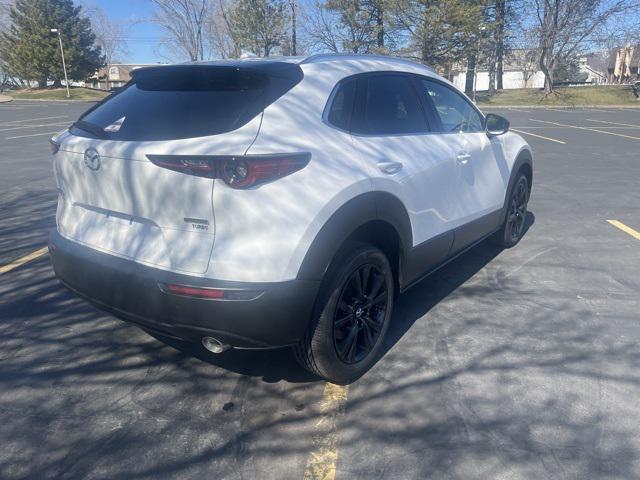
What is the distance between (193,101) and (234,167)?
59 centimetres

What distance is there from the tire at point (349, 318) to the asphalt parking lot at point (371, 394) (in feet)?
0.49

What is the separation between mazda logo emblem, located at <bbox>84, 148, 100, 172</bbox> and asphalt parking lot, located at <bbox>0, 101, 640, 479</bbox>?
1.24m

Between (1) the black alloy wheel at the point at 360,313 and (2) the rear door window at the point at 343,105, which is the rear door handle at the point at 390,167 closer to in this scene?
(2) the rear door window at the point at 343,105

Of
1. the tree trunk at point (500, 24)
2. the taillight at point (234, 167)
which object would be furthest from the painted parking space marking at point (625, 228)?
the tree trunk at point (500, 24)

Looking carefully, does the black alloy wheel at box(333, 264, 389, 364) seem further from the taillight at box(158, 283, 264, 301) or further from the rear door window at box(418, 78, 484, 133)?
the rear door window at box(418, 78, 484, 133)

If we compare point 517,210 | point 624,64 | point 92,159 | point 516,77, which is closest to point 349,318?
point 92,159

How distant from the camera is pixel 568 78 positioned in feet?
211

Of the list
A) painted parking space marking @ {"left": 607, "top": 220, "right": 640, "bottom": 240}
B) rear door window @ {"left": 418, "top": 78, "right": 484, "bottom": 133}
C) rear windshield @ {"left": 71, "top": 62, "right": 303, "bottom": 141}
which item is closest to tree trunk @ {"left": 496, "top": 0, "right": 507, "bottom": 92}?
painted parking space marking @ {"left": 607, "top": 220, "right": 640, "bottom": 240}

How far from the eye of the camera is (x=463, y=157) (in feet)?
12.7

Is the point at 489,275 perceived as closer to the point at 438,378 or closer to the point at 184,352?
the point at 438,378

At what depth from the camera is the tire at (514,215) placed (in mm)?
5037

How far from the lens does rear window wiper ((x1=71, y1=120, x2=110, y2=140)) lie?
2759 mm

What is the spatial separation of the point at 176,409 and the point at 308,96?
1.80m

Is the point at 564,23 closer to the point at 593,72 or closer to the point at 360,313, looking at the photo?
the point at 360,313
